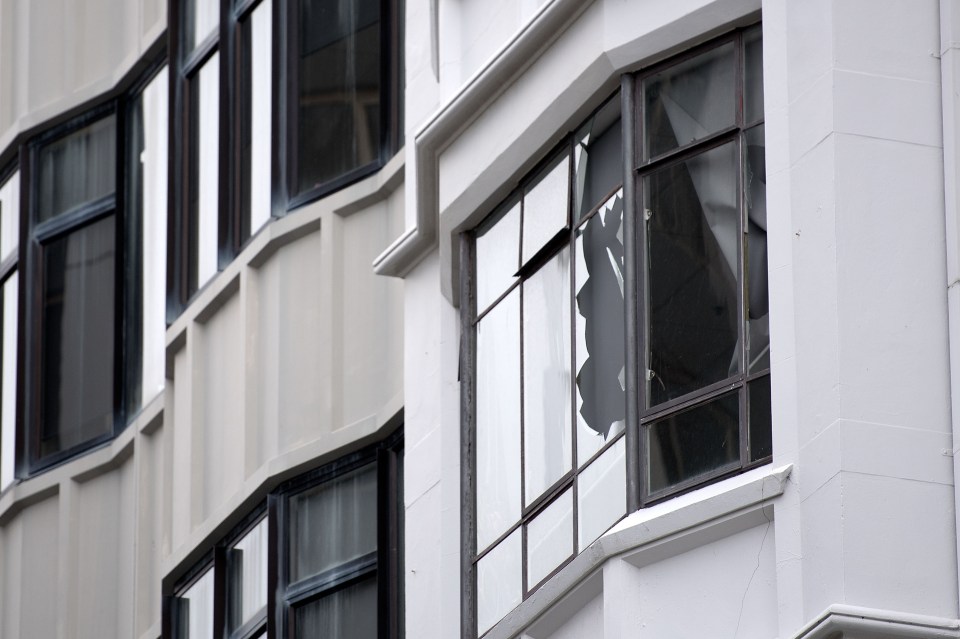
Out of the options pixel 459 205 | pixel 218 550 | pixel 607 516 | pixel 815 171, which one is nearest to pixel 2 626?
pixel 218 550

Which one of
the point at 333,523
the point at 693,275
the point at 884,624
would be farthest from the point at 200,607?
the point at 884,624

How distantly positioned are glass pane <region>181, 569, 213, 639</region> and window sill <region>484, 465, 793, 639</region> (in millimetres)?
7124

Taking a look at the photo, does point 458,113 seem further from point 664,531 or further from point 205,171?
point 205,171

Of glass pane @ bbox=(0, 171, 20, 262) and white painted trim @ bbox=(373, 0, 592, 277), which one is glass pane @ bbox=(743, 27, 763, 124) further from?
glass pane @ bbox=(0, 171, 20, 262)

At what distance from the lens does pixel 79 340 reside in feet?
77.2

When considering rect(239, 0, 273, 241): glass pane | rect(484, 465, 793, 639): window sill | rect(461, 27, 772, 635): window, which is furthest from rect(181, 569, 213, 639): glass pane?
rect(484, 465, 793, 639): window sill

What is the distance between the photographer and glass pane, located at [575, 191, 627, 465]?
12.0m

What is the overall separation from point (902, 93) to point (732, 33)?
1.22 metres

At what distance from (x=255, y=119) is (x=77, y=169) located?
19.2 ft

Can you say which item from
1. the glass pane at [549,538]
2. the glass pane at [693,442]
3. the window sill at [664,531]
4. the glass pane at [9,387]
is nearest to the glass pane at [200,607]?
the glass pane at [9,387]

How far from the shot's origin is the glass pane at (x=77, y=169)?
23.8 metres

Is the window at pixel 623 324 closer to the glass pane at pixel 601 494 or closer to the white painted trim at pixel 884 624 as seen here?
the glass pane at pixel 601 494

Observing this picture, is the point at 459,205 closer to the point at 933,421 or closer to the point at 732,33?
the point at 732,33

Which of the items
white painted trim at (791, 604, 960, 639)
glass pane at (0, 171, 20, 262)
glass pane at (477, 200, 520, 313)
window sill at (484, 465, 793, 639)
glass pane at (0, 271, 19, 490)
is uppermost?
glass pane at (0, 171, 20, 262)
